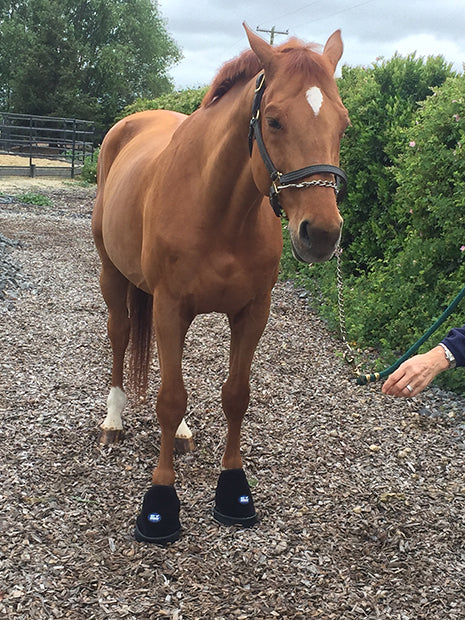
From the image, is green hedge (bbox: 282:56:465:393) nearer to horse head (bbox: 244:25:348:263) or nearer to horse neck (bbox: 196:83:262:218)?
horse neck (bbox: 196:83:262:218)

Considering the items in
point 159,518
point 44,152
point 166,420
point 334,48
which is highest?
point 334,48

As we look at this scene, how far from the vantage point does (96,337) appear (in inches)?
199

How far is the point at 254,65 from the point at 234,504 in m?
1.98

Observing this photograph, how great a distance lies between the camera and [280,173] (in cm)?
188

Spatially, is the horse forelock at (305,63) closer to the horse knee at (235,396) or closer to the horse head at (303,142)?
the horse head at (303,142)

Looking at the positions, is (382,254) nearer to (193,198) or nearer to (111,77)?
(193,198)

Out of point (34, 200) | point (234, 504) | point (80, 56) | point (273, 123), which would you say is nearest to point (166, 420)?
point (234, 504)

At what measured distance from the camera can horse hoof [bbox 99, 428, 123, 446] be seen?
3.29 metres

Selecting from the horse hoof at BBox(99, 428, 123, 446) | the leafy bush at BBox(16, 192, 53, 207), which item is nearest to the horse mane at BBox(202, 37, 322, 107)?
the horse hoof at BBox(99, 428, 123, 446)

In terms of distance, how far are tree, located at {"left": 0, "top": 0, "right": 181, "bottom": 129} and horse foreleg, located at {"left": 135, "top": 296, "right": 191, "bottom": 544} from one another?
31.9m

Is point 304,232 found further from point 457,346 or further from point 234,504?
point 234,504

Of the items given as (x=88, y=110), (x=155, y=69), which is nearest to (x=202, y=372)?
(x=88, y=110)

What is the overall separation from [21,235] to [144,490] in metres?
7.03

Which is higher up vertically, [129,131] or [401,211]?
[129,131]
